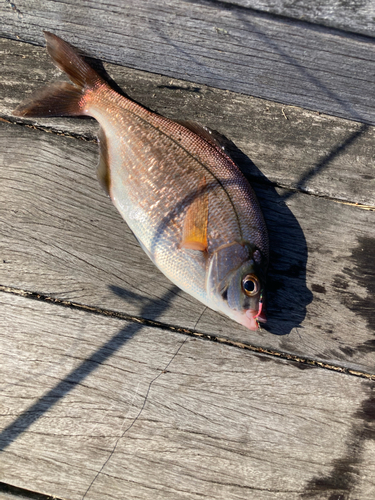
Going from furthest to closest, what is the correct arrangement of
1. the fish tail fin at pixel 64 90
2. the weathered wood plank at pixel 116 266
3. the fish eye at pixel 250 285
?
the weathered wood plank at pixel 116 266 → the fish tail fin at pixel 64 90 → the fish eye at pixel 250 285

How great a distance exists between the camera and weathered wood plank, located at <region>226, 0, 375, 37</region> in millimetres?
1740

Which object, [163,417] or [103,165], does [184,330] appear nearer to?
[163,417]

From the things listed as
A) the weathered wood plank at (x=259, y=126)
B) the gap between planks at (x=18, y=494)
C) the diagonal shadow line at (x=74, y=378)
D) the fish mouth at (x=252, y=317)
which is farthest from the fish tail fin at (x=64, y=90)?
the gap between planks at (x=18, y=494)

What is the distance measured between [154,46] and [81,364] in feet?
5.94

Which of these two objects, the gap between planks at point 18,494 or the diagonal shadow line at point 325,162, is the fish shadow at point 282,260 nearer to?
the diagonal shadow line at point 325,162

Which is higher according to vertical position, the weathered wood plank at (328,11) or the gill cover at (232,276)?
the weathered wood plank at (328,11)

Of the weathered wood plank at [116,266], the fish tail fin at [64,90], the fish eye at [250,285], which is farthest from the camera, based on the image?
the weathered wood plank at [116,266]

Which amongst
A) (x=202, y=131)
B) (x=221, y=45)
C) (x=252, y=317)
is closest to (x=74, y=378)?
(x=252, y=317)

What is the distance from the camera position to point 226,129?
189 cm

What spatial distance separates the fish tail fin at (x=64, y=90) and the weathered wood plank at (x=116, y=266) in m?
0.15

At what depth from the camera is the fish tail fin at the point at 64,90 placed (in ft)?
5.63

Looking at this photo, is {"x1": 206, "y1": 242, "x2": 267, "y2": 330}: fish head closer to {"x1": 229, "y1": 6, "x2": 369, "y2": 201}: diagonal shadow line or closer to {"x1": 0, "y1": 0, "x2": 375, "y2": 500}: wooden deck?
{"x1": 0, "y1": 0, "x2": 375, "y2": 500}: wooden deck

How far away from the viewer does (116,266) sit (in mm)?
1837

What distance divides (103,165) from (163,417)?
1.40 m
